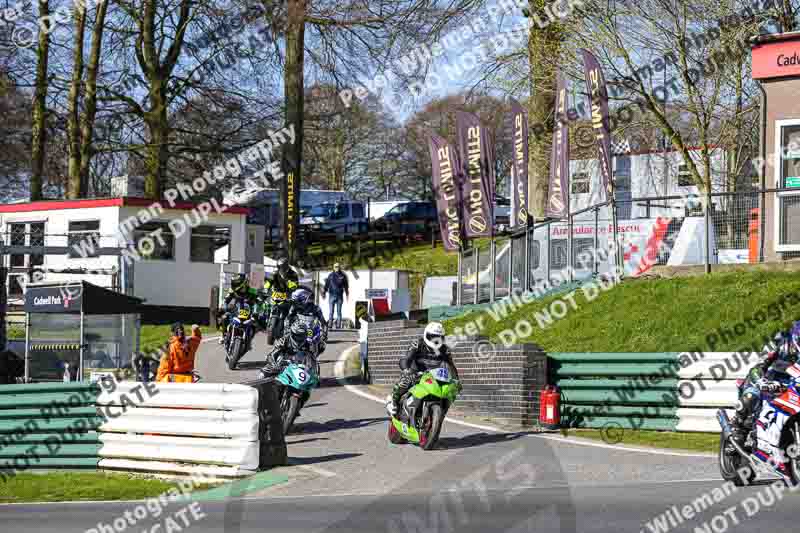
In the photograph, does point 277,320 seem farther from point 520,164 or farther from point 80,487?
point 520,164

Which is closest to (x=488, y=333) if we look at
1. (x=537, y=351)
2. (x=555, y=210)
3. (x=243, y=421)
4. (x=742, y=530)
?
(x=555, y=210)

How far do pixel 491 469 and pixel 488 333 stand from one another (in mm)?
8312

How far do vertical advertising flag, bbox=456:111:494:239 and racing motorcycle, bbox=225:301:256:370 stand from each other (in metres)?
4.79

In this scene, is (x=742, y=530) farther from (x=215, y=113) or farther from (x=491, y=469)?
(x=215, y=113)

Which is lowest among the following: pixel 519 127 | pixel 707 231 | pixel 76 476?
pixel 76 476

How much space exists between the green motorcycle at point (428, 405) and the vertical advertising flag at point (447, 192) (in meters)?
9.66

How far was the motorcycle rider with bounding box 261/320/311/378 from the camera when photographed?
1545 cm

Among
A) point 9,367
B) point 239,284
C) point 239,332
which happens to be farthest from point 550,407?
point 9,367

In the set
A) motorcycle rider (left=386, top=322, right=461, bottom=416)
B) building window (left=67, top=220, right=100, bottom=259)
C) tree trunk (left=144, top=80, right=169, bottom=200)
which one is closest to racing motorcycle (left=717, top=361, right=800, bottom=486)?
motorcycle rider (left=386, top=322, right=461, bottom=416)

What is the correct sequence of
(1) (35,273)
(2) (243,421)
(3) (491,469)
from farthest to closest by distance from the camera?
1. (1) (35,273)
2. (2) (243,421)
3. (3) (491,469)

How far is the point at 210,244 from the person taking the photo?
36.2 metres

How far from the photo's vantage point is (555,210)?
2164cm

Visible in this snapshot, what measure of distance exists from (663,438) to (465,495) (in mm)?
4585

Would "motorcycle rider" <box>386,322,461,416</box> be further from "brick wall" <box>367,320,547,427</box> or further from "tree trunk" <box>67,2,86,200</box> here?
"tree trunk" <box>67,2,86,200</box>
